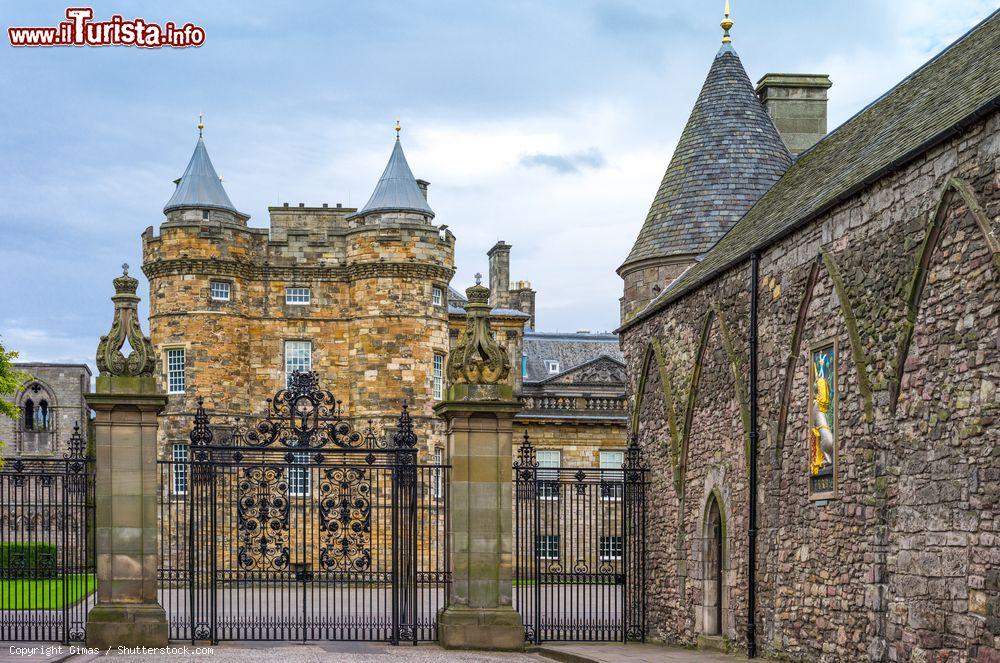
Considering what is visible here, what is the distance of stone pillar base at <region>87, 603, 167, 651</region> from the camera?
50.1 ft

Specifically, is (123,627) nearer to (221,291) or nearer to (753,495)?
(753,495)

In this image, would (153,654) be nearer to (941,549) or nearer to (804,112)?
→ (941,549)

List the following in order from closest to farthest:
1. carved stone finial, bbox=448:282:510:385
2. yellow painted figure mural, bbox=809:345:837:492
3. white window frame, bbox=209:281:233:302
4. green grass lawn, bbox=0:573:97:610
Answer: yellow painted figure mural, bbox=809:345:837:492 < green grass lawn, bbox=0:573:97:610 < carved stone finial, bbox=448:282:510:385 < white window frame, bbox=209:281:233:302

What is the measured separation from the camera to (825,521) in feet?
Answer: 45.2

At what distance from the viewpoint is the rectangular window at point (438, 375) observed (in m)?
41.8

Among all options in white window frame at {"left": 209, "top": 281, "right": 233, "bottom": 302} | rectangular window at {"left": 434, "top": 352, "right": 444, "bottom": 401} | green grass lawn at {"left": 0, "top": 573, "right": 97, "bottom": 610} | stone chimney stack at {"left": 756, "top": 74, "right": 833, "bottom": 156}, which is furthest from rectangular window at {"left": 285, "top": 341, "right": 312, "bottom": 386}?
stone chimney stack at {"left": 756, "top": 74, "right": 833, "bottom": 156}

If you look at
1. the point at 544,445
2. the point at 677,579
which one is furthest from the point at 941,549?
the point at 544,445

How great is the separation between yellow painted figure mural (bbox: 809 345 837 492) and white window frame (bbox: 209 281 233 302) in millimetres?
28868

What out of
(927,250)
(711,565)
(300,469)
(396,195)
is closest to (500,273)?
(396,195)

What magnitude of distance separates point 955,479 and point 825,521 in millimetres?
2982

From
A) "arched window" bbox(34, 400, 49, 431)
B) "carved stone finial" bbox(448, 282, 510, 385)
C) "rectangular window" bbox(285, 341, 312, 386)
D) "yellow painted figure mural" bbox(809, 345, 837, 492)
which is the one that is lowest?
"arched window" bbox(34, 400, 49, 431)

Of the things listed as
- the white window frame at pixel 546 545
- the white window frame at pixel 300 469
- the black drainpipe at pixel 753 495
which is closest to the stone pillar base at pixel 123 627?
the white window frame at pixel 300 469

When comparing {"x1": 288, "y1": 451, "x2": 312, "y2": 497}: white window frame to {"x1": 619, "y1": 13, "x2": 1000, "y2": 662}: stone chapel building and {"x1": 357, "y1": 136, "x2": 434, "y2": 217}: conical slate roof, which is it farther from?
{"x1": 357, "y1": 136, "x2": 434, "y2": 217}: conical slate roof

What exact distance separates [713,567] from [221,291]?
25.5 meters
